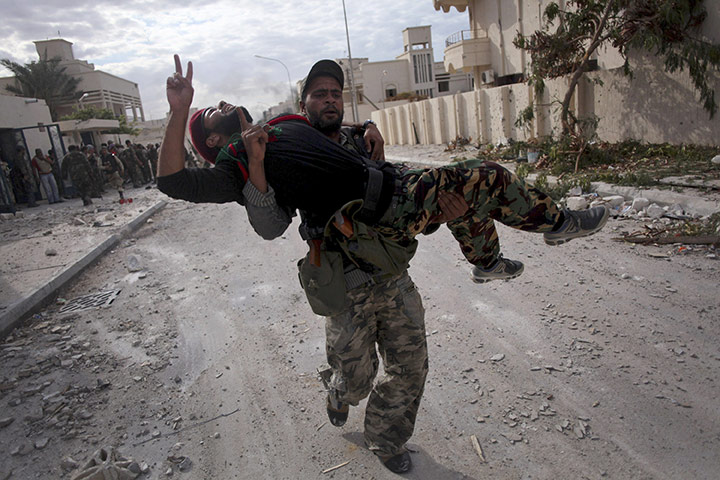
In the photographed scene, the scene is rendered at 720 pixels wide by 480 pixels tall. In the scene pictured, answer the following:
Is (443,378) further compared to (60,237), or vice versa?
(60,237)

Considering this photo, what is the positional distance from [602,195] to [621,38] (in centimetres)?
405

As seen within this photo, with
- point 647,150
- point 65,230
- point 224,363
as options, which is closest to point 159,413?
point 224,363

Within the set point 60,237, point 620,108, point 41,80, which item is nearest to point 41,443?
point 60,237

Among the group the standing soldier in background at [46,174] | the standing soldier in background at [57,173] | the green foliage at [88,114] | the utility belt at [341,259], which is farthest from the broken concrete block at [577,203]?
the green foliage at [88,114]

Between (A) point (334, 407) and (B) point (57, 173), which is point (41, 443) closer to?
(A) point (334, 407)

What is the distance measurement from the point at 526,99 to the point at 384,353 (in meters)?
12.9

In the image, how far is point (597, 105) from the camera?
1070 centimetres

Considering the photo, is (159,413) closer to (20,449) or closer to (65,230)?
(20,449)

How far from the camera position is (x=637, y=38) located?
8445mm

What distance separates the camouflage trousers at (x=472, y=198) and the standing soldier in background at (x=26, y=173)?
50.6 feet

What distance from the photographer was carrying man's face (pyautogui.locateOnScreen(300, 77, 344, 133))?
2.14 metres

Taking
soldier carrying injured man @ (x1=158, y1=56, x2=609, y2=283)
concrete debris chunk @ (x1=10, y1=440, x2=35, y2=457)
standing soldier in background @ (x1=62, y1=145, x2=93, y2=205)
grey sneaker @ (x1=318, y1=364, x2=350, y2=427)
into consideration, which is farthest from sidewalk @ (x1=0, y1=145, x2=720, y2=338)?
soldier carrying injured man @ (x1=158, y1=56, x2=609, y2=283)

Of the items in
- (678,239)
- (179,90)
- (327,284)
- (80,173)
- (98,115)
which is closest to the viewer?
(179,90)

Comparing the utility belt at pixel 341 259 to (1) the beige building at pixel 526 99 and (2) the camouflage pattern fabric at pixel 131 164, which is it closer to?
(1) the beige building at pixel 526 99
